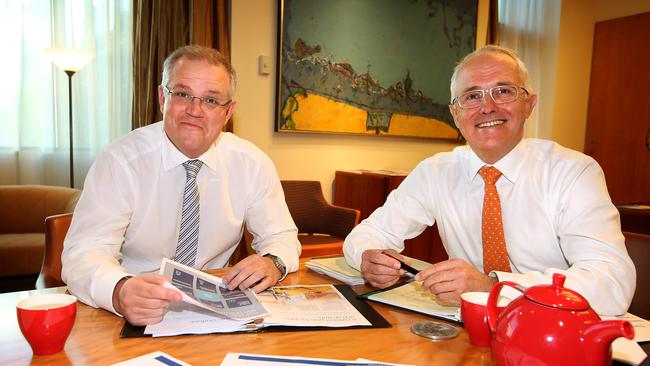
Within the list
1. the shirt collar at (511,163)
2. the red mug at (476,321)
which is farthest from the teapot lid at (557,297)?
the shirt collar at (511,163)

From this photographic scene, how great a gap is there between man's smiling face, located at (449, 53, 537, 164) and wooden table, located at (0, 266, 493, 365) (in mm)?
774

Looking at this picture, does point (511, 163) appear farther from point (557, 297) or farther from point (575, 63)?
point (575, 63)

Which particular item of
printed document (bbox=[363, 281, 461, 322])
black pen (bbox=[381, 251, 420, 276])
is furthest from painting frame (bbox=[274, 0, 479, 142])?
printed document (bbox=[363, 281, 461, 322])

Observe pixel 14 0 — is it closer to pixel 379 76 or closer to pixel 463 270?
pixel 379 76

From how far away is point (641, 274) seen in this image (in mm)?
1544

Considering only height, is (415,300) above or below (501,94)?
below

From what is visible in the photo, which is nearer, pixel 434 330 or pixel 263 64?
pixel 434 330

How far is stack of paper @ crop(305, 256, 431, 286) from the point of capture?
144 centimetres

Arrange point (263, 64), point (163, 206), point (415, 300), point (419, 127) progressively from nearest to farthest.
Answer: point (415, 300) → point (163, 206) → point (263, 64) → point (419, 127)

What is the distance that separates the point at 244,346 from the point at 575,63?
6.27 meters

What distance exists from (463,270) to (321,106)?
3146 mm

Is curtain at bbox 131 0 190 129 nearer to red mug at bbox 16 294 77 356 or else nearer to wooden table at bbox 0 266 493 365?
wooden table at bbox 0 266 493 365

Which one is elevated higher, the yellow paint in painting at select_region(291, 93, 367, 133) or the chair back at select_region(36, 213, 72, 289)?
the yellow paint in painting at select_region(291, 93, 367, 133)

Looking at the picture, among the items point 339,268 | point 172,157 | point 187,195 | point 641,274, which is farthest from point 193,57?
point 641,274
